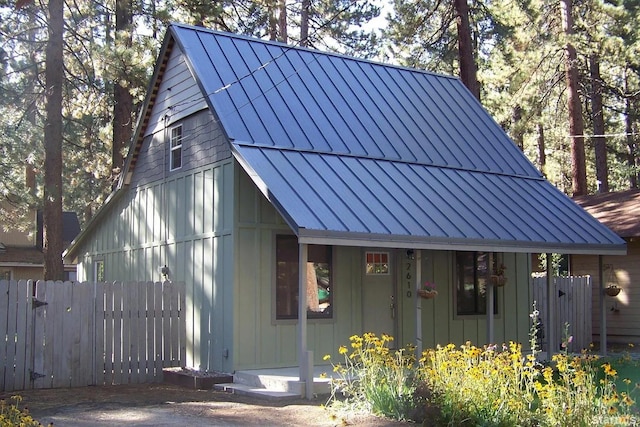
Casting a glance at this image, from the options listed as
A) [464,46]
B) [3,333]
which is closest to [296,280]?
[3,333]

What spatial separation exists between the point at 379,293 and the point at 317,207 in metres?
3.64

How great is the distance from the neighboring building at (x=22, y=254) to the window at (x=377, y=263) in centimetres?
2114

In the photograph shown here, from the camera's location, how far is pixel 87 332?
1334cm

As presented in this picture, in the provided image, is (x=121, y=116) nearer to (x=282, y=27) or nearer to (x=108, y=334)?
(x=282, y=27)

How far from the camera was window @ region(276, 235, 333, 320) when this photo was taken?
45.0 feet

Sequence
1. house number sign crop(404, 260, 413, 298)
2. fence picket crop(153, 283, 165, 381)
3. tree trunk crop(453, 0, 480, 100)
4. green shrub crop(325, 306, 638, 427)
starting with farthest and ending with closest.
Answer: tree trunk crop(453, 0, 480, 100) < house number sign crop(404, 260, 413, 298) < fence picket crop(153, 283, 165, 381) < green shrub crop(325, 306, 638, 427)

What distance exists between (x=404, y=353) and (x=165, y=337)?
Result: 438 cm

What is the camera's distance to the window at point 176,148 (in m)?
15.6

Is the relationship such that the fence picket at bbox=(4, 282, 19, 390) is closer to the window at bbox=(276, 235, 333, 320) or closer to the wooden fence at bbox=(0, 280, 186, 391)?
the wooden fence at bbox=(0, 280, 186, 391)

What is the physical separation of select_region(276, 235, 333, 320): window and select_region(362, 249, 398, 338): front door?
839 millimetres

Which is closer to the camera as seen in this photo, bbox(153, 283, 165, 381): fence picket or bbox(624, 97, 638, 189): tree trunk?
bbox(153, 283, 165, 381): fence picket

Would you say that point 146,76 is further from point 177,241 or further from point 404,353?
point 404,353

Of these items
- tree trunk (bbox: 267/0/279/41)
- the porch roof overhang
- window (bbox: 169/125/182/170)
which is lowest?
the porch roof overhang

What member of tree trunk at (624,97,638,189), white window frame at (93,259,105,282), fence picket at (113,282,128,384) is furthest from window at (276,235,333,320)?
tree trunk at (624,97,638,189)
